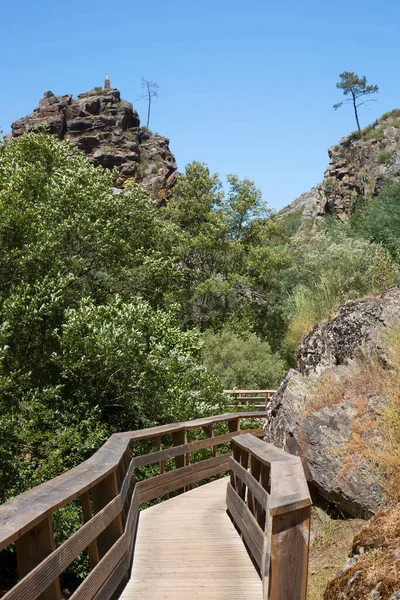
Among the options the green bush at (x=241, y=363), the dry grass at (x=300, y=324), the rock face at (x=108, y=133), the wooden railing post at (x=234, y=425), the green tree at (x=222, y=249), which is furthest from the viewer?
the rock face at (x=108, y=133)

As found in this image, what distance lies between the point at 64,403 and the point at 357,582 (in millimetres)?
10537

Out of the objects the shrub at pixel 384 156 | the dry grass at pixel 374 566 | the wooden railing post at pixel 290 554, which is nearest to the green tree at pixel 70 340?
the dry grass at pixel 374 566

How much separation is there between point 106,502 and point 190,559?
1.36 metres

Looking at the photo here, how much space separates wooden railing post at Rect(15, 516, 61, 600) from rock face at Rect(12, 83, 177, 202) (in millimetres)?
56467

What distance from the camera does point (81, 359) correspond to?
13211 millimetres

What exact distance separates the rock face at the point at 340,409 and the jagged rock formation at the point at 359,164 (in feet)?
126

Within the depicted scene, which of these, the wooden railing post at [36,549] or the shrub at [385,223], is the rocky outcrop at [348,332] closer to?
the wooden railing post at [36,549]

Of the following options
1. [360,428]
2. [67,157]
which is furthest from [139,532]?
[67,157]

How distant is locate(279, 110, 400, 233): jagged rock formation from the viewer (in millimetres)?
53656

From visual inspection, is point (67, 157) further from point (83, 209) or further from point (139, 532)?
point (139, 532)

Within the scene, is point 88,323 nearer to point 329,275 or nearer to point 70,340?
point 70,340

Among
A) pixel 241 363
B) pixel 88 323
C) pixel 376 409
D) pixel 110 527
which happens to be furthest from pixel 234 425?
pixel 241 363

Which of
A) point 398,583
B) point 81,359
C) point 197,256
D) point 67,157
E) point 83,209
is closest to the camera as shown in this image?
point 398,583

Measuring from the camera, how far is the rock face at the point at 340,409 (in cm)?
740
